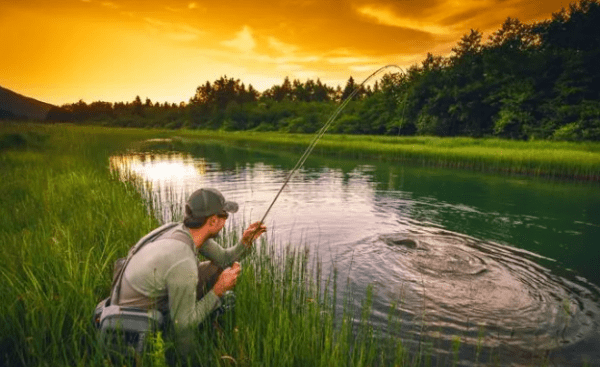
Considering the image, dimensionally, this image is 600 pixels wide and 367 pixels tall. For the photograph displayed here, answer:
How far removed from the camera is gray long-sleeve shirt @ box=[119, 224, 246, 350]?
2.47 meters

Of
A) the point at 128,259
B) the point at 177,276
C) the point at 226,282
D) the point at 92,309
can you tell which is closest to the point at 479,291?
the point at 226,282

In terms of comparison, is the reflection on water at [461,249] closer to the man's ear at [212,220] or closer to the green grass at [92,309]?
the green grass at [92,309]

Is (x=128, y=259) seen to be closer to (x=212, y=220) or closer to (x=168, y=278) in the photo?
(x=168, y=278)

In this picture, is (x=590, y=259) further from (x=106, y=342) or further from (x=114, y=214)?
(x=114, y=214)

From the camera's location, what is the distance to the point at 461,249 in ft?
26.9

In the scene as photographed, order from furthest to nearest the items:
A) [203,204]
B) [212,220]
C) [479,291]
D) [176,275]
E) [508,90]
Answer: [508,90]
[479,291]
[212,220]
[203,204]
[176,275]

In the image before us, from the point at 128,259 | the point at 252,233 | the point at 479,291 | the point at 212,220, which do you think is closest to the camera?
the point at 128,259

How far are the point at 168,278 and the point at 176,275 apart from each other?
0.06 m

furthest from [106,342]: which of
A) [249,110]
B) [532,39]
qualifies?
[249,110]

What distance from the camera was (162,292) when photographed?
8.52ft

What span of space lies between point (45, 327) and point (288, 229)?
7296 millimetres

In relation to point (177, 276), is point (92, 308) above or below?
below

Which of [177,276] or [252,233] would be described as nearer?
[177,276]

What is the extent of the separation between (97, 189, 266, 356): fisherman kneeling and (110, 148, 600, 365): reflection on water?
7.68 feet
